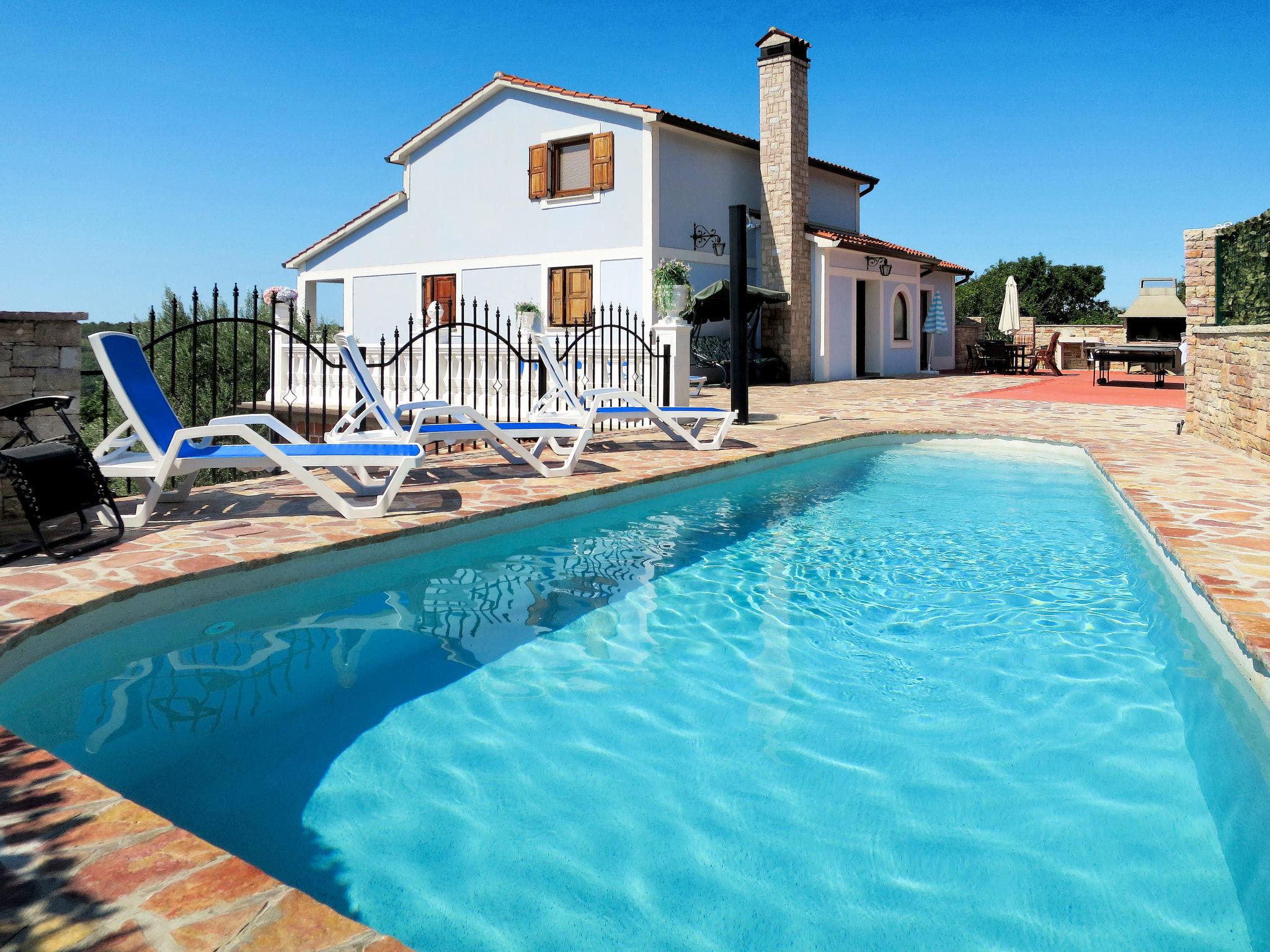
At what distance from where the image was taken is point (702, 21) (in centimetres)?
2070

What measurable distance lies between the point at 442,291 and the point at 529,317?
14.2 ft

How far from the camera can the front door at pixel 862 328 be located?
2422cm

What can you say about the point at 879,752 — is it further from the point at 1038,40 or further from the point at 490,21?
the point at 1038,40

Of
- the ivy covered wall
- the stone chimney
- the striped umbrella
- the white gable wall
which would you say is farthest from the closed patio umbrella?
the ivy covered wall

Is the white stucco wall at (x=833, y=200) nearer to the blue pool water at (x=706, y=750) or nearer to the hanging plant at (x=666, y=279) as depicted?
the hanging plant at (x=666, y=279)

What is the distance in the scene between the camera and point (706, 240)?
2098 cm

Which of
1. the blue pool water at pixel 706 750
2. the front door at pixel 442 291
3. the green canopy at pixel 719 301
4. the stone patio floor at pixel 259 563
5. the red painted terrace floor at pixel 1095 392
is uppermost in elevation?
the front door at pixel 442 291

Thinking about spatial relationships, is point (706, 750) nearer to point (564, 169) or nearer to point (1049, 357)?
point (564, 169)

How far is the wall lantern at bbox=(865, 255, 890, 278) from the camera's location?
2289cm

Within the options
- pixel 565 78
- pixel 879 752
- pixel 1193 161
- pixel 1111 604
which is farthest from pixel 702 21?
pixel 879 752

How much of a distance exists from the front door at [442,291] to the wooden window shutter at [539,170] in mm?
3164

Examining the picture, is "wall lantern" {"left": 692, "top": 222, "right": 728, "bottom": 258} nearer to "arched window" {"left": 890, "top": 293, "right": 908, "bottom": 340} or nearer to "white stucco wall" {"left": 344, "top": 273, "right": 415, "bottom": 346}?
"arched window" {"left": 890, "top": 293, "right": 908, "bottom": 340}

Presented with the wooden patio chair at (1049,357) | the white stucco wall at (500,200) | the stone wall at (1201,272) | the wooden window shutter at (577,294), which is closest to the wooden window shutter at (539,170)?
the white stucco wall at (500,200)

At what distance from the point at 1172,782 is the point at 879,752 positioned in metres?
0.91
